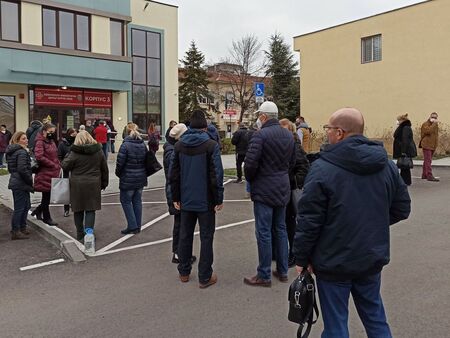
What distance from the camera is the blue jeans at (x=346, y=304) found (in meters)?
2.98

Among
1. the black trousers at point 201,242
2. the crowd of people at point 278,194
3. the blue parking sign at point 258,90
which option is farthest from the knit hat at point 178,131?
the blue parking sign at point 258,90

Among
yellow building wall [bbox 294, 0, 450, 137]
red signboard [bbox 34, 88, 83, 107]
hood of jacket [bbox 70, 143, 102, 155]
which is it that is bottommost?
hood of jacket [bbox 70, 143, 102, 155]

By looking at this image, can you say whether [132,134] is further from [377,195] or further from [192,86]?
[192,86]

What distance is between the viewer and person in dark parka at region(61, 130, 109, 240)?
686cm

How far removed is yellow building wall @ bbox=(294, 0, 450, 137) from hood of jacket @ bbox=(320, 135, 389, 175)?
75.4 ft

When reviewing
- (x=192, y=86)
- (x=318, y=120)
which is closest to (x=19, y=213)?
(x=318, y=120)

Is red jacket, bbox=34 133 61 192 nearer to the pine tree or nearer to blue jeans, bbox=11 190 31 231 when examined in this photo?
blue jeans, bbox=11 190 31 231

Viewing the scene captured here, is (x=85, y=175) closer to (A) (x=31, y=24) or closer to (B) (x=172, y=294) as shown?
(B) (x=172, y=294)

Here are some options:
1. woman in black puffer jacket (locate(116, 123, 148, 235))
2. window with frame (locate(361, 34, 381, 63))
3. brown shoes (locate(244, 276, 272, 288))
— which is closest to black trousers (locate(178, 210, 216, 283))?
brown shoes (locate(244, 276, 272, 288))

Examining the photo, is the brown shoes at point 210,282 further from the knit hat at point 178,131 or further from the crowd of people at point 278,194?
the knit hat at point 178,131

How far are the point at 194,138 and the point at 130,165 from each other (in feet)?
8.34

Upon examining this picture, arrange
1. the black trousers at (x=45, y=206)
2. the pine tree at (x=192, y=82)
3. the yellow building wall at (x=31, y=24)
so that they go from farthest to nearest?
the pine tree at (x=192, y=82) → the yellow building wall at (x=31, y=24) → the black trousers at (x=45, y=206)

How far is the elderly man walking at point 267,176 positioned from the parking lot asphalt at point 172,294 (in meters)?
0.37

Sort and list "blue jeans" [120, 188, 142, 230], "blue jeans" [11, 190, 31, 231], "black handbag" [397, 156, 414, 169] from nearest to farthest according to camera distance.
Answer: "blue jeans" [11, 190, 31, 231]
"blue jeans" [120, 188, 142, 230]
"black handbag" [397, 156, 414, 169]
